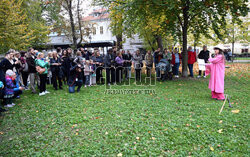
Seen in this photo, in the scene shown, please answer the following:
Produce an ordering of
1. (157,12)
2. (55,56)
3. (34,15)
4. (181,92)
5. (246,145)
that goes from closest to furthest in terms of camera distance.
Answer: (246,145) < (181,92) < (55,56) < (157,12) < (34,15)

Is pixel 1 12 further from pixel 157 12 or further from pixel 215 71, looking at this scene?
pixel 215 71

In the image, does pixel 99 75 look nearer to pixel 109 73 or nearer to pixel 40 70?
pixel 109 73

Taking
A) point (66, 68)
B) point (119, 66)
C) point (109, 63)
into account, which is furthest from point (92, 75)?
point (119, 66)

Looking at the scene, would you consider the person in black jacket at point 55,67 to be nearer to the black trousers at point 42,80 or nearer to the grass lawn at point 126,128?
the black trousers at point 42,80

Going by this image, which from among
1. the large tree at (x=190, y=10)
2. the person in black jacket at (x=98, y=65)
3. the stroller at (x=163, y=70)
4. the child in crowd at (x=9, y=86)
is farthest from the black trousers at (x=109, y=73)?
the child in crowd at (x=9, y=86)

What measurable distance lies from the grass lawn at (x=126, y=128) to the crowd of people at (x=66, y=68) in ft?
4.71

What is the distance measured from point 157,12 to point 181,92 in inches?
205

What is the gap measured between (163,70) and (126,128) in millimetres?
7871

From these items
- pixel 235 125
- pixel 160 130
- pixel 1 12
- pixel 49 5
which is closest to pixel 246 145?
pixel 235 125

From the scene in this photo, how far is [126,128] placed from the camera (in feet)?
16.7

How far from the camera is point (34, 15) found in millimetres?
24828

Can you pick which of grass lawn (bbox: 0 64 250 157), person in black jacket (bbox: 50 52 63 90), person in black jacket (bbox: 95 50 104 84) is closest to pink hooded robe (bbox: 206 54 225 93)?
grass lawn (bbox: 0 64 250 157)

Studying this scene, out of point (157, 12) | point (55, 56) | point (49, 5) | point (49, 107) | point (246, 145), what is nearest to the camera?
point (246, 145)

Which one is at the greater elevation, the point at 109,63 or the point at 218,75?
the point at 109,63
